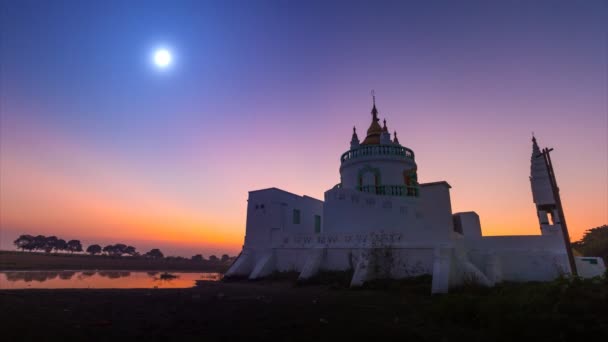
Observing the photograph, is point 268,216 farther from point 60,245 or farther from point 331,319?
point 60,245

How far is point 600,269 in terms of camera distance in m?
15.0

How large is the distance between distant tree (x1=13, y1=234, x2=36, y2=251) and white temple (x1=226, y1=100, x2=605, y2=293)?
3555 inches

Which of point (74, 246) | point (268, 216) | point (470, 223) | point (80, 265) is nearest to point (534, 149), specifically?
point (470, 223)

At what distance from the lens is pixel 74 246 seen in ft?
276

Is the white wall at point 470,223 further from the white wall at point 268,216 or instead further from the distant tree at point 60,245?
the distant tree at point 60,245

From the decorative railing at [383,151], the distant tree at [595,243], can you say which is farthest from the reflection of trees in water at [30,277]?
the distant tree at [595,243]

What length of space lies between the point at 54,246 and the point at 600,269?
108292 mm

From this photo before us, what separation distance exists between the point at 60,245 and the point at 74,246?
3.50 m

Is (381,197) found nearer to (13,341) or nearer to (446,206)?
(446,206)

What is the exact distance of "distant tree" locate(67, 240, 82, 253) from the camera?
83.4 meters

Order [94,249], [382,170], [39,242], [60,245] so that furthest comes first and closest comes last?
[94,249] < [60,245] < [39,242] < [382,170]

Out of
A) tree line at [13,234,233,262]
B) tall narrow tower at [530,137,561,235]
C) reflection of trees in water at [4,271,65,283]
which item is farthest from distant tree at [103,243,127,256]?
tall narrow tower at [530,137,561,235]

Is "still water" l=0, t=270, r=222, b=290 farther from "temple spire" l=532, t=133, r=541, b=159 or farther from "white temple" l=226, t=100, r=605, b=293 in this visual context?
"temple spire" l=532, t=133, r=541, b=159

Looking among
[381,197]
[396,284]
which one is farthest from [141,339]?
[381,197]
